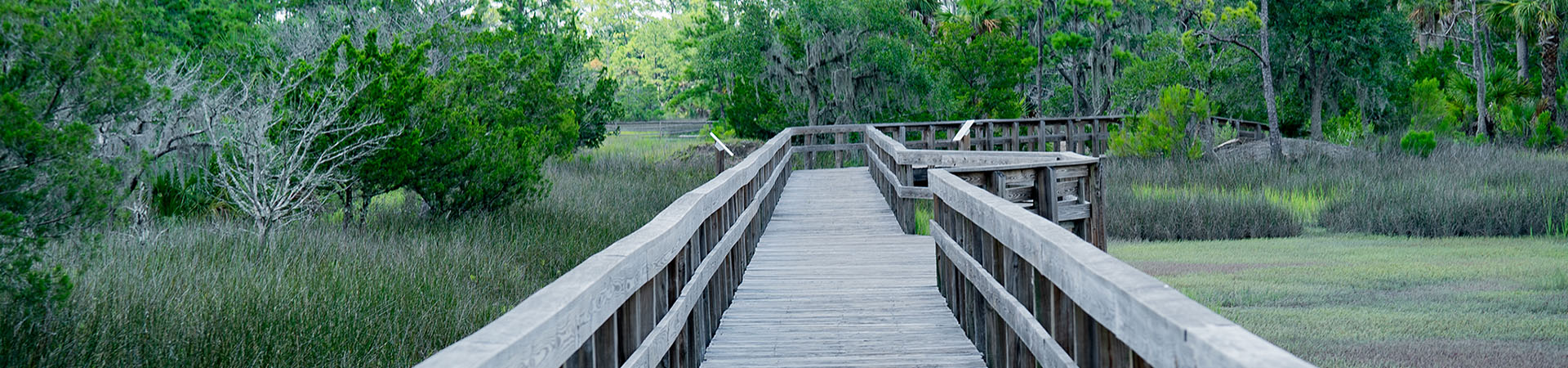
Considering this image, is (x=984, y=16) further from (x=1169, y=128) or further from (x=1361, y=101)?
(x=1169, y=128)

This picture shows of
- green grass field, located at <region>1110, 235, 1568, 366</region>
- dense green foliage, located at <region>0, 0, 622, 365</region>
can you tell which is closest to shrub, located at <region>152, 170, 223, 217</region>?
dense green foliage, located at <region>0, 0, 622, 365</region>

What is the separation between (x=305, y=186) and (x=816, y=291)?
647 centimetres

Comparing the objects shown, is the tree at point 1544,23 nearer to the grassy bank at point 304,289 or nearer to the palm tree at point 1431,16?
the palm tree at point 1431,16

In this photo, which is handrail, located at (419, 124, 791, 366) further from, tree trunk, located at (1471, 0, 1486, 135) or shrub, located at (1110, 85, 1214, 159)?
tree trunk, located at (1471, 0, 1486, 135)

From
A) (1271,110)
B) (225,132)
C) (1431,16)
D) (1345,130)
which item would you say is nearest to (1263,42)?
(1271,110)

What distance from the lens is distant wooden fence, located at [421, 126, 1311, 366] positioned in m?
2.54

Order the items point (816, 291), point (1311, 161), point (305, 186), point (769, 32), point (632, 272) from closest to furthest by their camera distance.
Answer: point (632, 272)
point (816, 291)
point (305, 186)
point (1311, 161)
point (769, 32)

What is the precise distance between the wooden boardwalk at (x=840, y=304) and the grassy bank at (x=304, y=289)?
6.38 feet

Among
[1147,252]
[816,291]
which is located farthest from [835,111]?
[816,291]

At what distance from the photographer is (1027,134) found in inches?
1030

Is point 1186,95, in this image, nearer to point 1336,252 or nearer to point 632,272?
point 1336,252

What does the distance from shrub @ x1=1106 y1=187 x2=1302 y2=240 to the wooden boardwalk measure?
3.93 meters

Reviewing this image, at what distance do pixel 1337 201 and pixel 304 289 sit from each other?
42.1ft

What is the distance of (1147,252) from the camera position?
1298 centimetres
